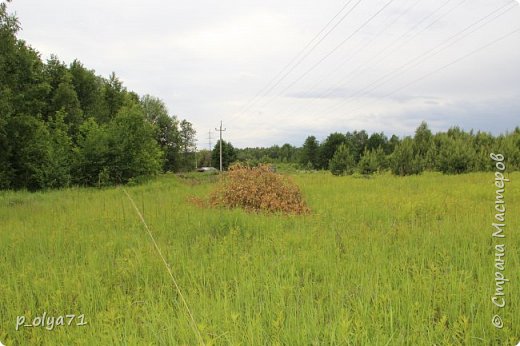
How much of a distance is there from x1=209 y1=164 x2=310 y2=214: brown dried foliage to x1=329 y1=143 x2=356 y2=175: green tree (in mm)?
18555

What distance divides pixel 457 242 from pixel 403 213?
8.25ft

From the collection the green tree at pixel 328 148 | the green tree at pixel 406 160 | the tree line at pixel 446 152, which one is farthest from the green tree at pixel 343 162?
the green tree at pixel 328 148

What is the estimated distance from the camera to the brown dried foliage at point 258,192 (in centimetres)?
858

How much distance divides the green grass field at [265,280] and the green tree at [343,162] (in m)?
21.5

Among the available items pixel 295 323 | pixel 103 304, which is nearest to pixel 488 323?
pixel 295 323

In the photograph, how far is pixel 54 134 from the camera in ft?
81.0

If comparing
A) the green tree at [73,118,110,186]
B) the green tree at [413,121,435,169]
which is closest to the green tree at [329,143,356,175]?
the green tree at [413,121,435,169]

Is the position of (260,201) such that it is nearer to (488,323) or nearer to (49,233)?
(49,233)

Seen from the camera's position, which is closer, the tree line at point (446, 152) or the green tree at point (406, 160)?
the tree line at point (446, 152)

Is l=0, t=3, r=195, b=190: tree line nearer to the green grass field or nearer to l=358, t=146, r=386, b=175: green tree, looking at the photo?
the green grass field

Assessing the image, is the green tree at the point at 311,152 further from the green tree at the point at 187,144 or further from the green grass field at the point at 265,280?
the green grass field at the point at 265,280

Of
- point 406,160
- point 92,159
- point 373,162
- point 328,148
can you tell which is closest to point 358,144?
point 373,162

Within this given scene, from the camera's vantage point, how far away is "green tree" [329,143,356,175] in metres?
28.2

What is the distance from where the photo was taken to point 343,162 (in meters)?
29.4
